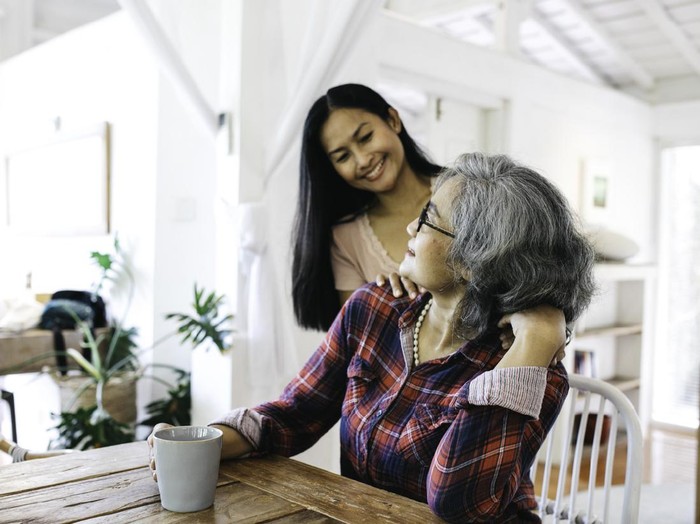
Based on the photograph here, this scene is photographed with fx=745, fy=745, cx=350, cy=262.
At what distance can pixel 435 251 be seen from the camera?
1.21m

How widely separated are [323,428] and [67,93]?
3.59 m

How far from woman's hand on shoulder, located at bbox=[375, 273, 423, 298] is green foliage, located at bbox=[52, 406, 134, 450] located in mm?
1982

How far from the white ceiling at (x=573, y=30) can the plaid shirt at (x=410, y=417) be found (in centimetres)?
319

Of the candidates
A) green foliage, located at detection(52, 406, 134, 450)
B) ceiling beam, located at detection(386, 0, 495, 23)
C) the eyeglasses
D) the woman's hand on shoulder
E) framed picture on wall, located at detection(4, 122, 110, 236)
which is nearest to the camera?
the eyeglasses

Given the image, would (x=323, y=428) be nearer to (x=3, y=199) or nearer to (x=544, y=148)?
(x=544, y=148)

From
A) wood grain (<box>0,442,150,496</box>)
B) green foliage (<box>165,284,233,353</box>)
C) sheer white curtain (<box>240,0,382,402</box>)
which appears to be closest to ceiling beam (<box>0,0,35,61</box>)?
sheer white curtain (<box>240,0,382,402</box>)

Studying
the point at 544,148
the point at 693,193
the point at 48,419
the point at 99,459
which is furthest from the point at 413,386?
the point at 693,193

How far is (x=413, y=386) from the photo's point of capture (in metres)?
1.24

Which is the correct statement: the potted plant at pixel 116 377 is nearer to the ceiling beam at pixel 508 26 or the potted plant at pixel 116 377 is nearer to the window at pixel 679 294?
the ceiling beam at pixel 508 26

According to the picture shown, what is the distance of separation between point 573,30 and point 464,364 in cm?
460

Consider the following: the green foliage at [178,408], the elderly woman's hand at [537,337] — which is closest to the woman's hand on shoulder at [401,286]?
the elderly woman's hand at [537,337]

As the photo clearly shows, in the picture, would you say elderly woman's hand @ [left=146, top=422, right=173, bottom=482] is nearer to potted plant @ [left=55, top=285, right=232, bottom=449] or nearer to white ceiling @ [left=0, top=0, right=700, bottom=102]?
potted plant @ [left=55, top=285, right=232, bottom=449]

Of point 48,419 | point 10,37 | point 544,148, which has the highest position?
point 10,37

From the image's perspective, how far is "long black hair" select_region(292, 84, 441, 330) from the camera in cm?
185
